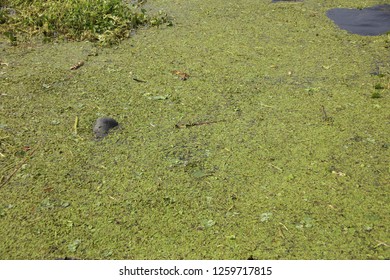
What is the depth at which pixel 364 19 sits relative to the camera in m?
3.93

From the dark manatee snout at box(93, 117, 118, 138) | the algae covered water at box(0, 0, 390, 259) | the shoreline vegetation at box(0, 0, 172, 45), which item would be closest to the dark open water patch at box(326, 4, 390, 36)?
the algae covered water at box(0, 0, 390, 259)

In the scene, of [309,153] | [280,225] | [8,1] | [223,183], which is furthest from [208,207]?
[8,1]

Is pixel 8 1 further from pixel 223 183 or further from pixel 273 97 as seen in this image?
pixel 223 183

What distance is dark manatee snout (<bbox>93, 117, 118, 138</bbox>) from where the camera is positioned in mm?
2395

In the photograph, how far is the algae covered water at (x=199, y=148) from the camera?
5.74ft

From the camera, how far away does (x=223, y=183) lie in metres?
2.02

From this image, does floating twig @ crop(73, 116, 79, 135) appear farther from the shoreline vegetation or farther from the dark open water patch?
the dark open water patch

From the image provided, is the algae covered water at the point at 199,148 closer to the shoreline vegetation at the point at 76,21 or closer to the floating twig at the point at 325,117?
the floating twig at the point at 325,117

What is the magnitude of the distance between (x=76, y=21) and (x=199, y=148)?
6.64 ft

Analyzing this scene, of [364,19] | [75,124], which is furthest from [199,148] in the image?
[364,19]

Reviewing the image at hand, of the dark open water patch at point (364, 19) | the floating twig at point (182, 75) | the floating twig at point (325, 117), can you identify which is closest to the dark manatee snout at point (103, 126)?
the floating twig at point (182, 75)

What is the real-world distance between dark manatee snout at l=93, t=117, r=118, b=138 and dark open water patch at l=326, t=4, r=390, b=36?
7.35 feet

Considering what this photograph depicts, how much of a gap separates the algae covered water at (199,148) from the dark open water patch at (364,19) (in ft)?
0.56

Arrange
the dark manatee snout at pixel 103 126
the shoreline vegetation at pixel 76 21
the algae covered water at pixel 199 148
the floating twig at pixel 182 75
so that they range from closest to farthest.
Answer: the algae covered water at pixel 199 148 → the dark manatee snout at pixel 103 126 → the floating twig at pixel 182 75 → the shoreline vegetation at pixel 76 21
